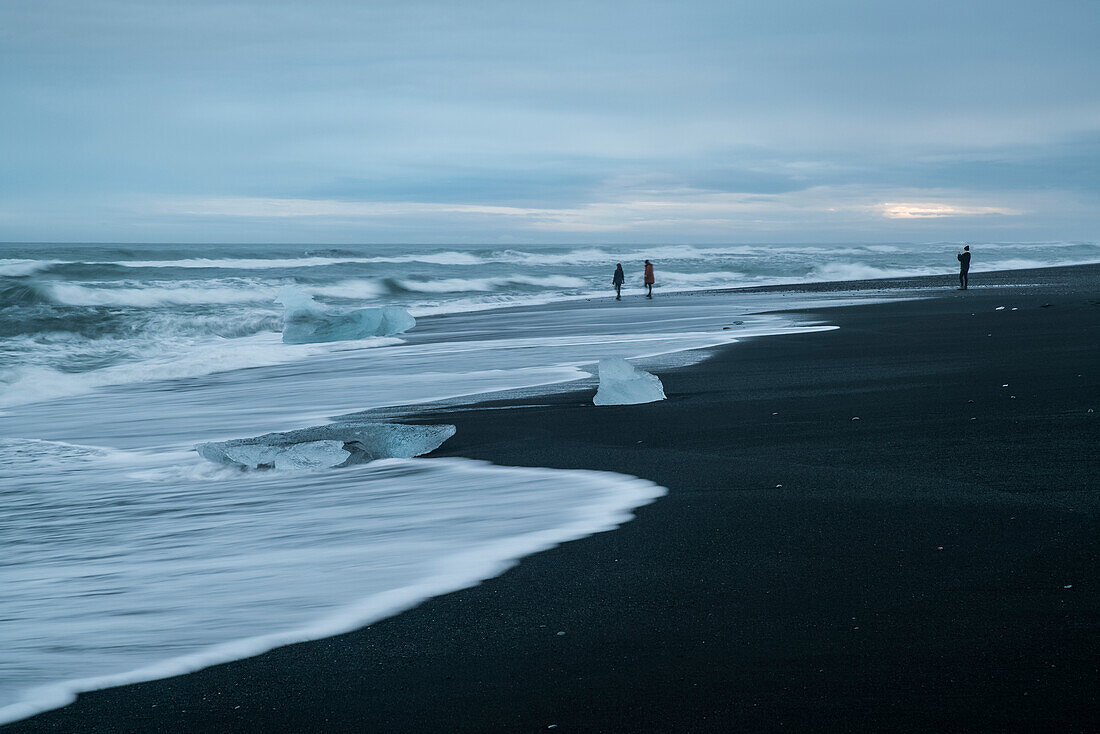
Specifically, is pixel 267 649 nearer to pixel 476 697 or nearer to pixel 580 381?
pixel 476 697

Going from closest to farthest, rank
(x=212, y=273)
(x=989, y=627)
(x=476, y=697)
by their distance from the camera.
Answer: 1. (x=476, y=697)
2. (x=989, y=627)
3. (x=212, y=273)

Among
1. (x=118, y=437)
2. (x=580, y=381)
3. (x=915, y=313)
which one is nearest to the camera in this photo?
(x=118, y=437)

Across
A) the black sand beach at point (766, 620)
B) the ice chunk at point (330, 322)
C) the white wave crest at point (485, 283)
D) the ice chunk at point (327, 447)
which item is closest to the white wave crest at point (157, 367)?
the ice chunk at point (330, 322)

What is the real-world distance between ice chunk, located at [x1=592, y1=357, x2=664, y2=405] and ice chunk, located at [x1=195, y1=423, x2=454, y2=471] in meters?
1.71

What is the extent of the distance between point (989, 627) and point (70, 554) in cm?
413

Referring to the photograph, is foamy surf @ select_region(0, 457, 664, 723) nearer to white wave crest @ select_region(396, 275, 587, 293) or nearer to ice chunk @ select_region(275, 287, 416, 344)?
ice chunk @ select_region(275, 287, 416, 344)

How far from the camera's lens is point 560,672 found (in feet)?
9.25

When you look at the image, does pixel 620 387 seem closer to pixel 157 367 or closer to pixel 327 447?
pixel 327 447

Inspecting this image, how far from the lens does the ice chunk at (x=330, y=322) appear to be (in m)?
17.6

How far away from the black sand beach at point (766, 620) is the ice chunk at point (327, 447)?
2.53ft

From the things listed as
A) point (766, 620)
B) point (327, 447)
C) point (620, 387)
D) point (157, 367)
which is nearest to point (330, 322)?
point (157, 367)

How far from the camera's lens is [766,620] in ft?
10.2

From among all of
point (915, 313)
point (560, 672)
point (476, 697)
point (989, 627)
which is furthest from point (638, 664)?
point (915, 313)

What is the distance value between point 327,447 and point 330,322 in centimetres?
1214
